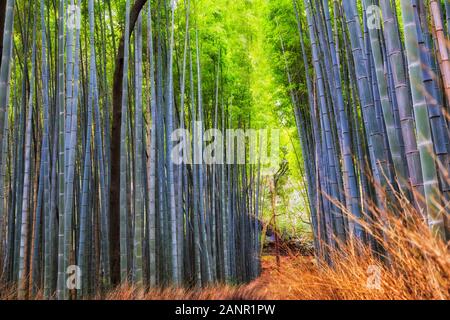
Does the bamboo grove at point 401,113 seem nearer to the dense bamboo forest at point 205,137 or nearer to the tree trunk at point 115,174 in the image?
the dense bamboo forest at point 205,137

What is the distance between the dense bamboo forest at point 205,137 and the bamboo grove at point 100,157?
2 centimetres

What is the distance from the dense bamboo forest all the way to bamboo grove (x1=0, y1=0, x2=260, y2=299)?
2 centimetres

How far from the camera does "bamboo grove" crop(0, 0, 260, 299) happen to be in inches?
123

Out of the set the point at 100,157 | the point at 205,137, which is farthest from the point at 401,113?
the point at 205,137

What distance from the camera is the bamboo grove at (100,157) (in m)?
3.13

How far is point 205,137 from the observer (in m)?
6.62

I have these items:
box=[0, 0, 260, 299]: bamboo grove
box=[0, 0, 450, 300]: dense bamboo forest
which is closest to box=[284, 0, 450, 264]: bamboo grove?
box=[0, 0, 450, 300]: dense bamboo forest

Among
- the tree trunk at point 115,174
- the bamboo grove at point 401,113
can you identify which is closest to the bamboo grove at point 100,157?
the tree trunk at point 115,174

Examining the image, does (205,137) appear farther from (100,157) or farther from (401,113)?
(401,113)
